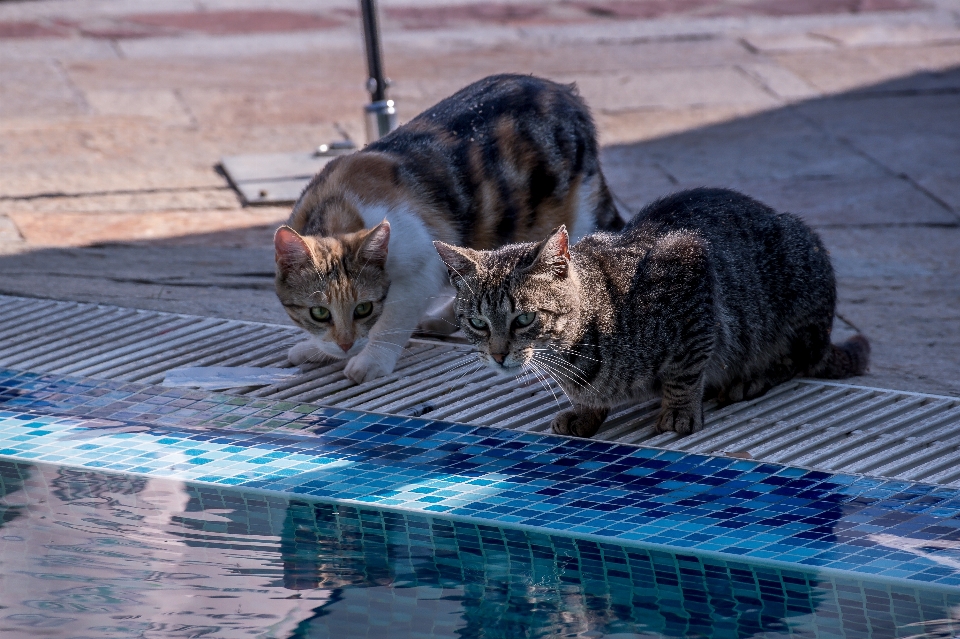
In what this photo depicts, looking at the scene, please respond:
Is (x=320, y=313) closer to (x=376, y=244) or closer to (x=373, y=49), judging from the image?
(x=376, y=244)

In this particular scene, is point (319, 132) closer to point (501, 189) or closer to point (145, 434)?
point (501, 189)

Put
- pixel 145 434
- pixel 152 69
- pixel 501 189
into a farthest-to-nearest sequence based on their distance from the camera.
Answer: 1. pixel 152 69
2. pixel 501 189
3. pixel 145 434

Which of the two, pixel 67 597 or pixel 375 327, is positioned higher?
pixel 375 327

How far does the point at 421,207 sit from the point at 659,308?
110cm

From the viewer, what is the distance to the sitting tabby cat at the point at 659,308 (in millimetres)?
3668

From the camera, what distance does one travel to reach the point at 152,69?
9445mm

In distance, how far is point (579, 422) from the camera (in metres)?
3.88

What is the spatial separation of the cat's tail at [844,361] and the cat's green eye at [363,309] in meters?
1.57

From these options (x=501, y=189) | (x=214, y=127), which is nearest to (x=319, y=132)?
(x=214, y=127)

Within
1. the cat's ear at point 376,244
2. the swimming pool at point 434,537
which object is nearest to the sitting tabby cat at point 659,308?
the swimming pool at point 434,537

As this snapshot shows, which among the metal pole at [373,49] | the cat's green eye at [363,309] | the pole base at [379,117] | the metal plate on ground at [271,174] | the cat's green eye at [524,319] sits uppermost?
the metal pole at [373,49]

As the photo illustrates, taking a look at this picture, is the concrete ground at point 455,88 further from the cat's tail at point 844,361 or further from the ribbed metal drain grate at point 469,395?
the ribbed metal drain grate at point 469,395

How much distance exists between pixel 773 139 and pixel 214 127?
3.72m

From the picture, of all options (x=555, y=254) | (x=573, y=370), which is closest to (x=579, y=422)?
(x=573, y=370)
